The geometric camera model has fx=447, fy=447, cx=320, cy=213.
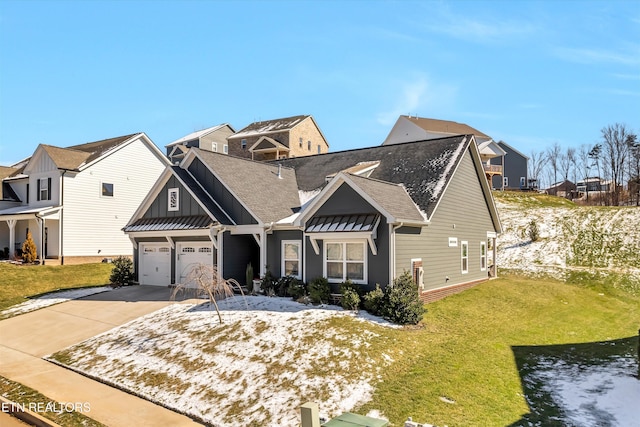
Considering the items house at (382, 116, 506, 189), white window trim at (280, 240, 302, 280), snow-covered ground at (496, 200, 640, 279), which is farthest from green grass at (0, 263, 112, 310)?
Answer: house at (382, 116, 506, 189)

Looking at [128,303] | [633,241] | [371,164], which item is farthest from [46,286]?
[633,241]

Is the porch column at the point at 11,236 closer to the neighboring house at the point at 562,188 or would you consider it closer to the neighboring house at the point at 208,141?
the neighboring house at the point at 208,141

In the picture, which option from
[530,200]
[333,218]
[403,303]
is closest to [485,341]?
[403,303]

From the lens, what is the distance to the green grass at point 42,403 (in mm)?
9562

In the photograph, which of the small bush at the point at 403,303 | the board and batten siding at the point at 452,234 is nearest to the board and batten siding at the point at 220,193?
the board and batten siding at the point at 452,234

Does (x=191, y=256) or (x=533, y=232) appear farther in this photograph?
(x=533, y=232)

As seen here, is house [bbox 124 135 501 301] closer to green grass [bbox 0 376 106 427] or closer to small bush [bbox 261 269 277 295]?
small bush [bbox 261 269 277 295]

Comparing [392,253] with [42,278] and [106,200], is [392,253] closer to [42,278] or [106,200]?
[42,278]

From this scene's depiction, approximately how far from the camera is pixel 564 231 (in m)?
35.2

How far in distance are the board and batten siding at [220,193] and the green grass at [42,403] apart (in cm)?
1062

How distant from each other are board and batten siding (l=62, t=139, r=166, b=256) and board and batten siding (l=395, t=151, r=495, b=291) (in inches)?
923

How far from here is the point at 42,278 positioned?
2638 centimetres

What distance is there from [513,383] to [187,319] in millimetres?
10664

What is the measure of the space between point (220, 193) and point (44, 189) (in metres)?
17.4
